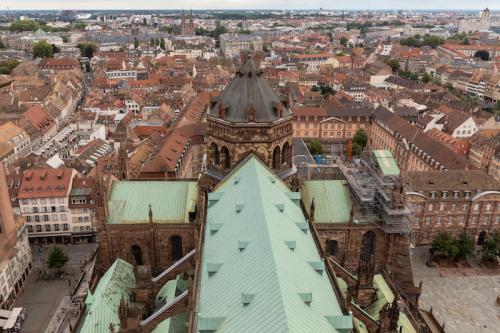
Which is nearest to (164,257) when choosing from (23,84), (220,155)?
(220,155)

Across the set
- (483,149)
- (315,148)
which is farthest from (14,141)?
(483,149)

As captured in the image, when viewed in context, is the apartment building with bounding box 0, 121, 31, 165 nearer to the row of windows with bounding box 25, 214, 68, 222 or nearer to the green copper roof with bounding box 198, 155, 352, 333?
the row of windows with bounding box 25, 214, 68, 222

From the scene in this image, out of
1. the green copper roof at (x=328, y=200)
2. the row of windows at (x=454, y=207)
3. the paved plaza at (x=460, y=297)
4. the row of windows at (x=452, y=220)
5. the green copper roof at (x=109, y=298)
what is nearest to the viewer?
the green copper roof at (x=109, y=298)

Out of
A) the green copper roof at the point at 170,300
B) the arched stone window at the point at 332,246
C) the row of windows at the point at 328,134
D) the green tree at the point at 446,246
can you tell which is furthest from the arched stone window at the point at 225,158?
the row of windows at the point at 328,134

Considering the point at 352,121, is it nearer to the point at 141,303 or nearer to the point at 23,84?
the point at 141,303

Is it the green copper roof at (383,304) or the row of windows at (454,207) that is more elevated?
the green copper roof at (383,304)

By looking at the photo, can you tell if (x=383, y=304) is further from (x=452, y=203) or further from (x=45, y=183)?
(x=45, y=183)

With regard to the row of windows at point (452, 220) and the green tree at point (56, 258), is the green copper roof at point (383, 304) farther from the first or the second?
the green tree at point (56, 258)
